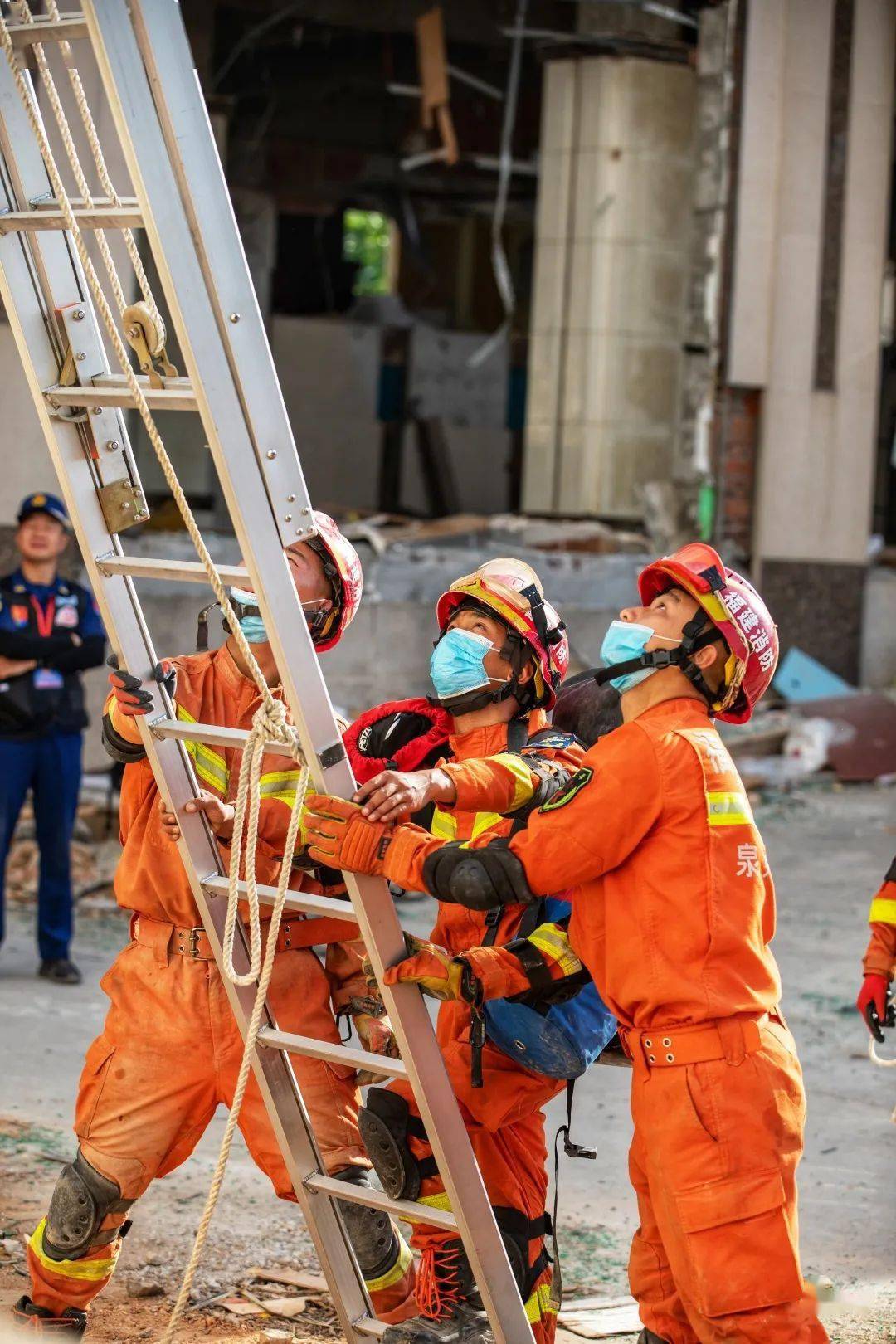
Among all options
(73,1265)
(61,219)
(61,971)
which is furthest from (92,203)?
(61,971)

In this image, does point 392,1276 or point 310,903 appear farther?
point 392,1276

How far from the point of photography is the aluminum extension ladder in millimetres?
2668

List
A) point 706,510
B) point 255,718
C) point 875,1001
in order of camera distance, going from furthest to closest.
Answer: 1. point 706,510
2. point 875,1001
3. point 255,718

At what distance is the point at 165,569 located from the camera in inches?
118

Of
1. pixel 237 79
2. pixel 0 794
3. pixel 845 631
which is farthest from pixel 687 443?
pixel 0 794

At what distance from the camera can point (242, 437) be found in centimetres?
277

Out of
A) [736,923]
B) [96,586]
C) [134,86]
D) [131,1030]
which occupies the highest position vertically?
[134,86]

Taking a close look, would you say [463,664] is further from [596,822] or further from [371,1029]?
[371,1029]

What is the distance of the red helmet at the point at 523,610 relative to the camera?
369 cm

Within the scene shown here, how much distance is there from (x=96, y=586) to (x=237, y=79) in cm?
1239

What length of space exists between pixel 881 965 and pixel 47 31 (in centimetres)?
271

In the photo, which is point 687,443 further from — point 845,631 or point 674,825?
point 674,825

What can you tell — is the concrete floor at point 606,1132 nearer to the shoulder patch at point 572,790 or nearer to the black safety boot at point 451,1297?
the black safety boot at point 451,1297

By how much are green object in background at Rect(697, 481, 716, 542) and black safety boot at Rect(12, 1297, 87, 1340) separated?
983cm
